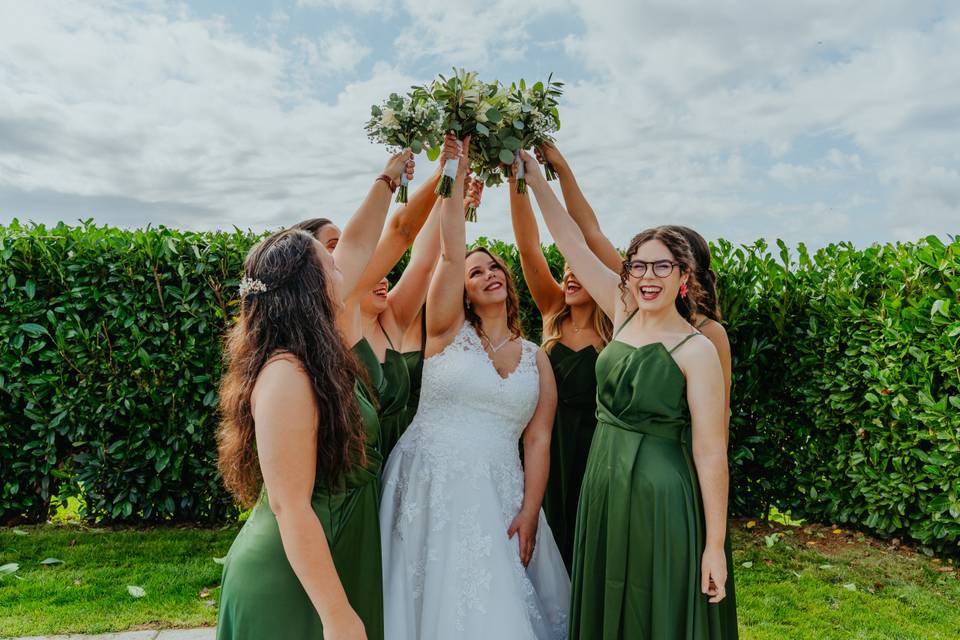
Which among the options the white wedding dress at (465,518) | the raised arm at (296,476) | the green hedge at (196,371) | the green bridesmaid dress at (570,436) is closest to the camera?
the raised arm at (296,476)

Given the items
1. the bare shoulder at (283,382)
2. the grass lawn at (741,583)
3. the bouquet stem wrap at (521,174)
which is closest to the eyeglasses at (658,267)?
the bouquet stem wrap at (521,174)

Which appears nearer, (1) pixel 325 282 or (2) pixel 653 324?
(1) pixel 325 282

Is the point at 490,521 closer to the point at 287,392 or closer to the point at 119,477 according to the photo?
the point at 287,392

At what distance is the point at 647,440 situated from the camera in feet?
10.3

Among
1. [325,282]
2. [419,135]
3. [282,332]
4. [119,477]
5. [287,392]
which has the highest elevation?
[419,135]

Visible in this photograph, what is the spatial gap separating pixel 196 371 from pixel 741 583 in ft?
16.3

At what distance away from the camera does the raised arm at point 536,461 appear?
11.8 feet

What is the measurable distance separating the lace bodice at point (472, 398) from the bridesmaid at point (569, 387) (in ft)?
1.77

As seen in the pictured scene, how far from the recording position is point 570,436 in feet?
14.0

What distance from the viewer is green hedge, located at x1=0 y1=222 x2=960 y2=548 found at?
6.55m

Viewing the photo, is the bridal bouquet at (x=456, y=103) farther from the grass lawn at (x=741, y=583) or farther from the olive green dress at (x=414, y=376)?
the grass lawn at (x=741, y=583)

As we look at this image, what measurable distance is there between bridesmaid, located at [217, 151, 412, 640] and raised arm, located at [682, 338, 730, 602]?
1300mm

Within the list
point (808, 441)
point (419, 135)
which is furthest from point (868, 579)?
point (419, 135)

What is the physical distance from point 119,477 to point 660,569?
5606mm
